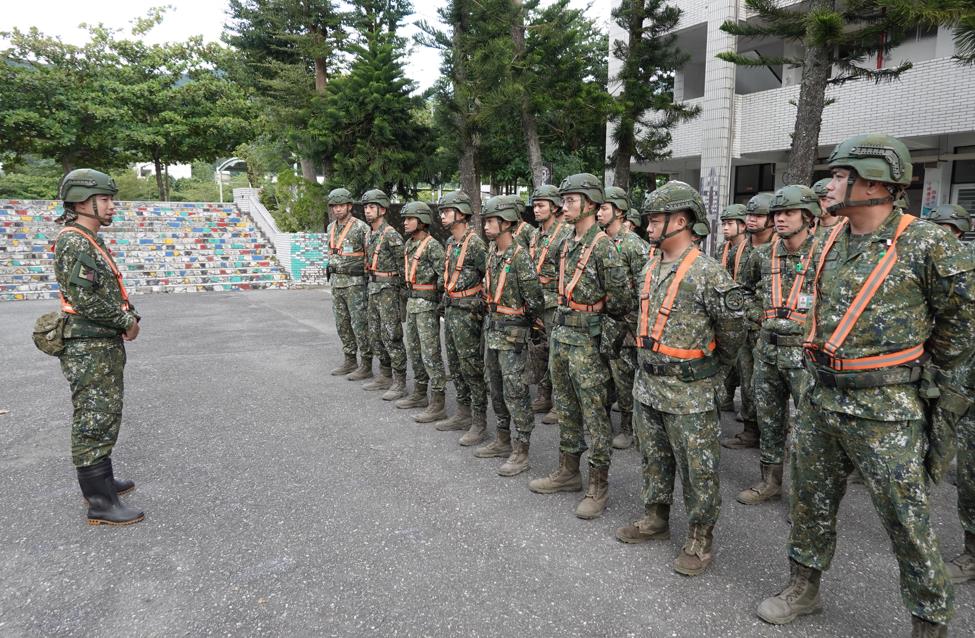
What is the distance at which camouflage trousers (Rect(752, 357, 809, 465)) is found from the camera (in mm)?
4066

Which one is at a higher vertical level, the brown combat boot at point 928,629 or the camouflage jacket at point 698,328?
A: the camouflage jacket at point 698,328

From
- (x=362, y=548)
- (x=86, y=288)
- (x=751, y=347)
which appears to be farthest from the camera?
(x=751, y=347)

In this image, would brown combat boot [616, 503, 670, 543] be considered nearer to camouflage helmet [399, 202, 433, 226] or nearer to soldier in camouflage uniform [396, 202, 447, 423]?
soldier in camouflage uniform [396, 202, 447, 423]

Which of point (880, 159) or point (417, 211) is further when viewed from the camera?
point (417, 211)

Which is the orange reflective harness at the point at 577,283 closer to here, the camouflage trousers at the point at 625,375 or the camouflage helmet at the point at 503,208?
the camouflage helmet at the point at 503,208

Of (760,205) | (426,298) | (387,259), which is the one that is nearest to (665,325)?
(760,205)

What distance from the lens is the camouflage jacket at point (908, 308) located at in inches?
92.0

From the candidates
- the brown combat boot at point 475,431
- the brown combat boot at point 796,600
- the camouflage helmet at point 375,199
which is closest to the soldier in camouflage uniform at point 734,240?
the brown combat boot at point 475,431

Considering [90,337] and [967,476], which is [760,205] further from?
[90,337]

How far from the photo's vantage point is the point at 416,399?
6.21 metres

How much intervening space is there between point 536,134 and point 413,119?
22.0ft

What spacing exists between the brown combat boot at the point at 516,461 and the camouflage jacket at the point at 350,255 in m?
3.36

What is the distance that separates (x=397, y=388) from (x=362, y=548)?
3.15 metres

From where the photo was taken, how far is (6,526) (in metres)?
3.69
